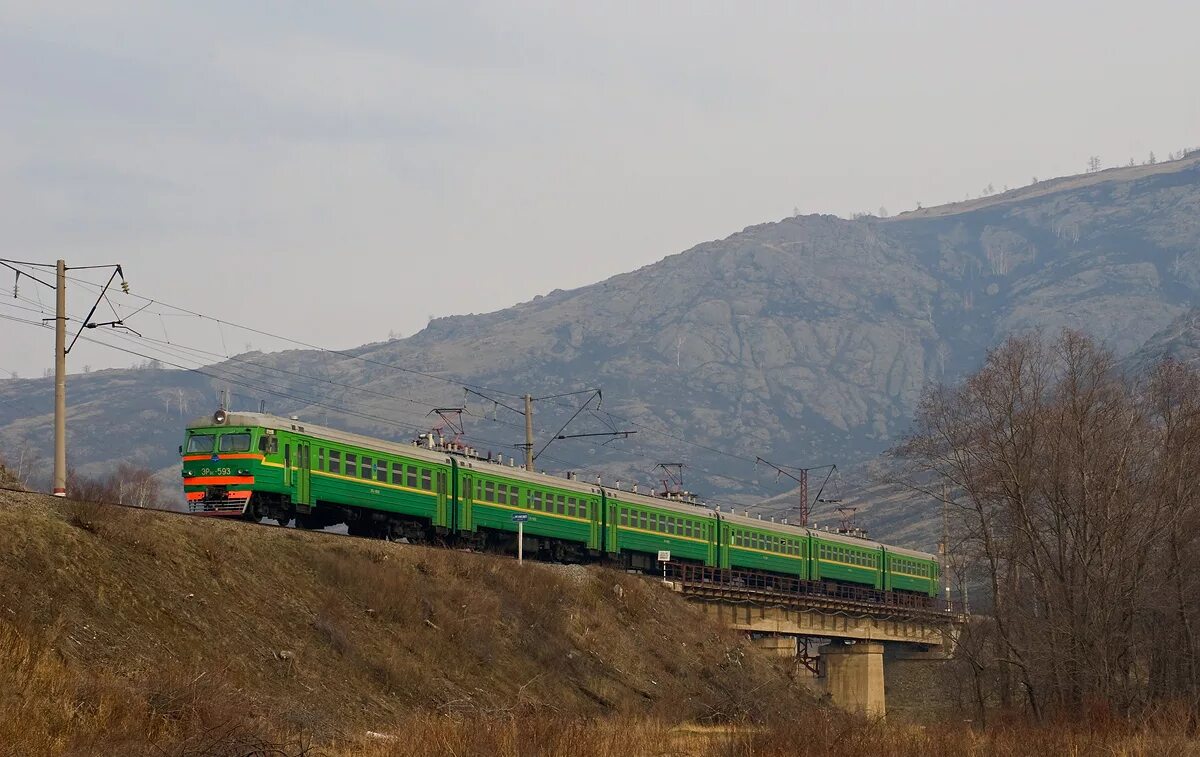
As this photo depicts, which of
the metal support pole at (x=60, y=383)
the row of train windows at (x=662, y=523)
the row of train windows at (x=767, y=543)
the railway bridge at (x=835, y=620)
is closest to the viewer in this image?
the metal support pole at (x=60, y=383)

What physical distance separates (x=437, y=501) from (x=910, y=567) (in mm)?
54662

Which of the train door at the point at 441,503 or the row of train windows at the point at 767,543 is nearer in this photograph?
the train door at the point at 441,503

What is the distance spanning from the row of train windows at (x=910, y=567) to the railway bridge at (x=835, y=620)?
1.96 meters

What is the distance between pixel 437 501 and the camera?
52000 millimetres

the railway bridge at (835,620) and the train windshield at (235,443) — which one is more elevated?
the train windshield at (235,443)

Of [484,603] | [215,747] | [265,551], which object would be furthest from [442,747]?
[484,603]

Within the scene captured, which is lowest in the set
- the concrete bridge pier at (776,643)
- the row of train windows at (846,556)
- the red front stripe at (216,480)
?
the concrete bridge pier at (776,643)

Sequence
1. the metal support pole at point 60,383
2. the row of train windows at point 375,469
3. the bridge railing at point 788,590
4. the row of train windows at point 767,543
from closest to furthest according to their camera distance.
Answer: the metal support pole at point 60,383, the row of train windows at point 375,469, the bridge railing at point 788,590, the row of train windows at point 767,543

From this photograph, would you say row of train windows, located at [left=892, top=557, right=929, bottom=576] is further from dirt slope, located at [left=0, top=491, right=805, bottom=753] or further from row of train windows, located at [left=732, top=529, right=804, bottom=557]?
dirt slope, located at [left=0, top=491, right=805, bottom=753]

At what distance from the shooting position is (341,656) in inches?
1406

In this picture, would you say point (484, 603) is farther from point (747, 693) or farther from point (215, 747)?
point (215, 747)

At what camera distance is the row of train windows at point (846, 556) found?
84250mm

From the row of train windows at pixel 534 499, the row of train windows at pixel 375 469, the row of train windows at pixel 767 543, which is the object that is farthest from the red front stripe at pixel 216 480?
the row of train windows at pixel 767 543

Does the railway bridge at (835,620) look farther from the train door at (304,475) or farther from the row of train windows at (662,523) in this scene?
the train door at (304,475)
